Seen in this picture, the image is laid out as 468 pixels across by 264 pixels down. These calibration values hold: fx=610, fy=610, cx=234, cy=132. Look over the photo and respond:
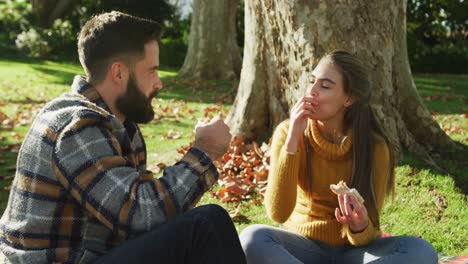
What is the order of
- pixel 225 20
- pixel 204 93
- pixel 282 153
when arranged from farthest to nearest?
1. pixel 225 20
2. pixel 204 93
3. pixel 282 153

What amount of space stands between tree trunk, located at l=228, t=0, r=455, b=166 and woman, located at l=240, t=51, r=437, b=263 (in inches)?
61.8

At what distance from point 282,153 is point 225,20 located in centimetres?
1205

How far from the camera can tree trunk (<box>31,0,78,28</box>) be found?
2061cm

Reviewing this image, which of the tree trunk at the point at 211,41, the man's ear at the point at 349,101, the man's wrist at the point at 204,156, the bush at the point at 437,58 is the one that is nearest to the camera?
the man's wrist at the point at 204,156

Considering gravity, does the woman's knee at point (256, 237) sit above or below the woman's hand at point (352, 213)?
below

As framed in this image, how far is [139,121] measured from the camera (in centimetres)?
291

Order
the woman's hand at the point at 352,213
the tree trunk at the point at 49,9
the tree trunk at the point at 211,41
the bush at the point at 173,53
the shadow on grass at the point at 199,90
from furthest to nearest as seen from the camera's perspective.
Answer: the tree trunk at the point at 49,9 < the bush at the point at 173,53 < the tree trunk at the point at 211,41 < the shadow on grass at the point at 199,90 < the woman's hand at the point at 352,213

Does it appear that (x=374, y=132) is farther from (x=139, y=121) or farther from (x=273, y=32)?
(x=273, y=32)

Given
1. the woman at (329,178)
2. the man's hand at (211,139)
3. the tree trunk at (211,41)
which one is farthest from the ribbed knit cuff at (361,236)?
the tree trunk at (211,41)

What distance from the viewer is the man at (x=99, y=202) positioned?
2.47 meters

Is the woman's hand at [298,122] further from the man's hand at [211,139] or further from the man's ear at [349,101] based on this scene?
the man's hand at [211,139]

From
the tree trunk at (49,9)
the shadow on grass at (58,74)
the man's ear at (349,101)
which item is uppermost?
the tree trunk at (49,9)

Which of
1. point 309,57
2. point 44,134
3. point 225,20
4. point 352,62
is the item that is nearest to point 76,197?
point 44,134

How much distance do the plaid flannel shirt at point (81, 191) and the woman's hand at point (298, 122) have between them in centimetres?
85
